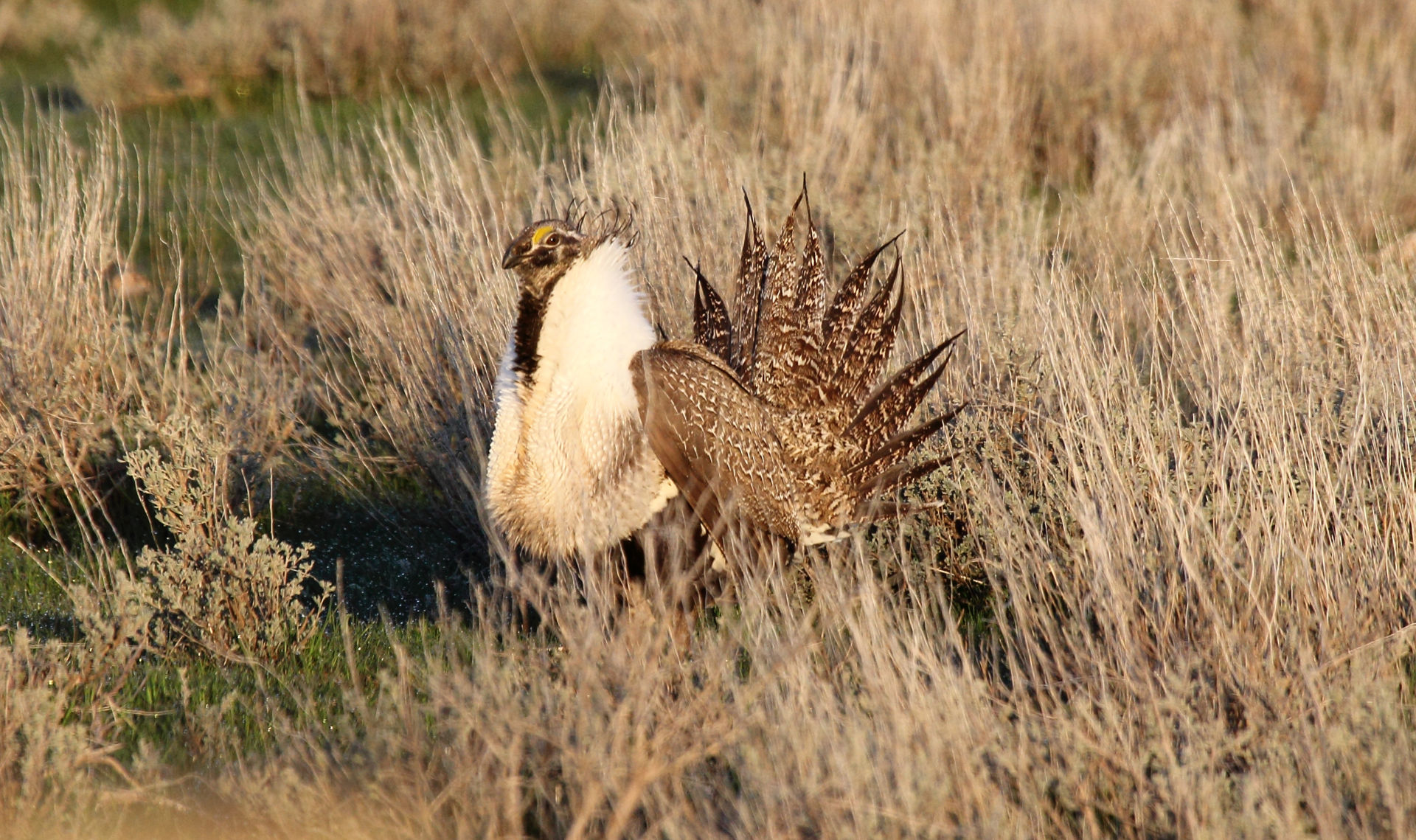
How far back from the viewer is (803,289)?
Result: 3.49 meters

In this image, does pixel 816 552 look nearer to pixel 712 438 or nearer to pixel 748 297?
pixel 712 438

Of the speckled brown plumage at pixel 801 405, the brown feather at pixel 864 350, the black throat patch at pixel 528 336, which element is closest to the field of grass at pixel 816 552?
the speckled brown plumage at pixel 801 405

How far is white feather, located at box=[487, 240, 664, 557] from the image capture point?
3088 millimetres

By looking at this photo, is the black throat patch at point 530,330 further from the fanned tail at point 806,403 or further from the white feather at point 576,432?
the fanned tail at point 806,403

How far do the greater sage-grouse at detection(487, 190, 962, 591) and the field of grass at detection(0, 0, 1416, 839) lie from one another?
0.66 ft

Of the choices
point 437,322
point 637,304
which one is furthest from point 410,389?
point 637,304

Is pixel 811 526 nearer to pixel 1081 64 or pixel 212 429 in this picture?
pixel 212 429

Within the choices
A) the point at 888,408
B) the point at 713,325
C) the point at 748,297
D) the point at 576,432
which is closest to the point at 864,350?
the point at 888,408

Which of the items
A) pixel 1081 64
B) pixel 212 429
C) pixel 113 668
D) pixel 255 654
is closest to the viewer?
pixel 113 668

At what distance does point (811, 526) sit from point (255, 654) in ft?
4.54

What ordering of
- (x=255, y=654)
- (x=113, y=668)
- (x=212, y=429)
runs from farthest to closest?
1. (x=212, y=429)
2. (x=255, y=654)
3. (x=113, y=668)

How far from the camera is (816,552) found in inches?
139

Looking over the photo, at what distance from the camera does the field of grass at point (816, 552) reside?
7.79 ft

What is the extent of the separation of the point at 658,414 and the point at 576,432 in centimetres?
19
